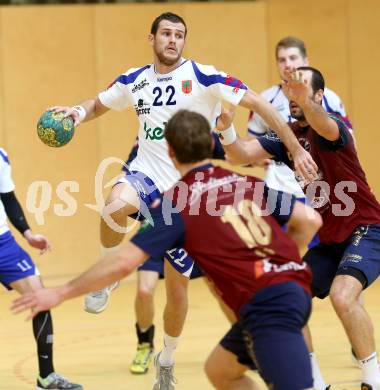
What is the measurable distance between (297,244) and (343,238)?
1679 mm

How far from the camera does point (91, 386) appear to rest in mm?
7672

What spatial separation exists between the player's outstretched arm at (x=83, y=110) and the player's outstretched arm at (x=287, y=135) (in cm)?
122

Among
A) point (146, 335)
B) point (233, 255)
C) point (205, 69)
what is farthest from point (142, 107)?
point (233, 255)

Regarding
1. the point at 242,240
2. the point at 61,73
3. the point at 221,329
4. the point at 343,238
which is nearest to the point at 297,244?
the point at 242,240

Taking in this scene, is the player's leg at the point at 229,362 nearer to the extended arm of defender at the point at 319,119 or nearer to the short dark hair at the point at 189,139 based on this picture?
the short dark hair at the point at 189,139

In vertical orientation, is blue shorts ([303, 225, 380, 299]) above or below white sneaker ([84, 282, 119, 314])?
above

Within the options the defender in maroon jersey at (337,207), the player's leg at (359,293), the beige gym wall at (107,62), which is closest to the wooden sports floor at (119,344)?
the player's leg at (359,293)

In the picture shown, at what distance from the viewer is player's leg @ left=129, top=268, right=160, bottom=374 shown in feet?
26.9

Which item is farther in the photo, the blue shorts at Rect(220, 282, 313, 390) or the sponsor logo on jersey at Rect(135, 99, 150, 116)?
the sponsor logo on jersey at Rect(135, 99, 150, 116)

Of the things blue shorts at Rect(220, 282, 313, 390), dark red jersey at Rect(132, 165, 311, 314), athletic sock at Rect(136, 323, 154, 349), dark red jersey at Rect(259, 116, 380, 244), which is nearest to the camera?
blue shorts at Rect(220, 282, 313, 390)

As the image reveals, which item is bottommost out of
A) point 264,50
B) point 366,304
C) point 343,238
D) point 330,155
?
point 366,304

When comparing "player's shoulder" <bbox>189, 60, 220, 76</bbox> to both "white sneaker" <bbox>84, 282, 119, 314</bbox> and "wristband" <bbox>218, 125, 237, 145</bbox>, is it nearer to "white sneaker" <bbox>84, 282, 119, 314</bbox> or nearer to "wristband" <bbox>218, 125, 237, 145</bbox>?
"wristband" <bbox>218, 125, 237, 145</bbox>

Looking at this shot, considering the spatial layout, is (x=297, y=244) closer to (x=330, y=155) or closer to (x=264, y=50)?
(x=330, y=155)

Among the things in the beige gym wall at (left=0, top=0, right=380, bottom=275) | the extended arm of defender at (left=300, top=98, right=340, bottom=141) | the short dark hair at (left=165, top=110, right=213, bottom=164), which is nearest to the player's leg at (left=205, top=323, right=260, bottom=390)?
the short dark hair at (left=165, top=110, right=213, bottom=164)
